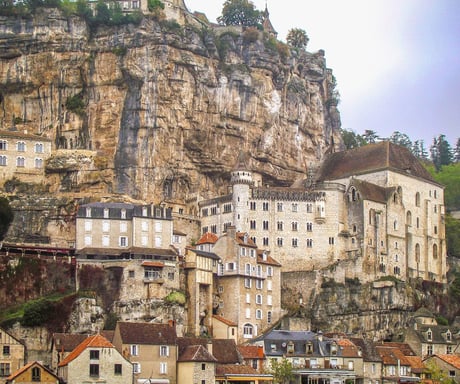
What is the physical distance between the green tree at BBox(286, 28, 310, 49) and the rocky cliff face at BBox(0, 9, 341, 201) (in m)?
22.6

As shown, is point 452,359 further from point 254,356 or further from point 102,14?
point 102,14

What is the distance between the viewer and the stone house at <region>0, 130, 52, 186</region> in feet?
378

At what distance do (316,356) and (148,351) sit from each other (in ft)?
54.0

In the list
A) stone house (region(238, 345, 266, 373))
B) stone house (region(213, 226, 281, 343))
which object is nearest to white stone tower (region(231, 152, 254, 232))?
stone house (region(213, 226, 281, 343))

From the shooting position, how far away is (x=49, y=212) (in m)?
112

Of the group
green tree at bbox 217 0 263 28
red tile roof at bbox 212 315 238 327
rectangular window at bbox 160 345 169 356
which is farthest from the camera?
green tree at bbox 217 0 263 28

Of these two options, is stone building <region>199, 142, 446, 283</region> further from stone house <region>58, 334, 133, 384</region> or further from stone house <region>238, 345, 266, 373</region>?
stone house <region>58, 334, 133, 384</region>

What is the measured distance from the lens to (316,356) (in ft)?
315

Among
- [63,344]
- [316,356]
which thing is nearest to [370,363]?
[316,356]

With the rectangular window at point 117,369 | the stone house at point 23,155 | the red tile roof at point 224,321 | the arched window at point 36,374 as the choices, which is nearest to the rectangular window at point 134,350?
the rectangular window at point 117,369

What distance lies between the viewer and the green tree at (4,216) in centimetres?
10025

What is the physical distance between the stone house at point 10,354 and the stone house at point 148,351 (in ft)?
26.1

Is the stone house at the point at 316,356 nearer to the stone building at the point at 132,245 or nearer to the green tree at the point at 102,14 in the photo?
the stone building at the point at 132,245

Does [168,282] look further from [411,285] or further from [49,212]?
[411,285]
